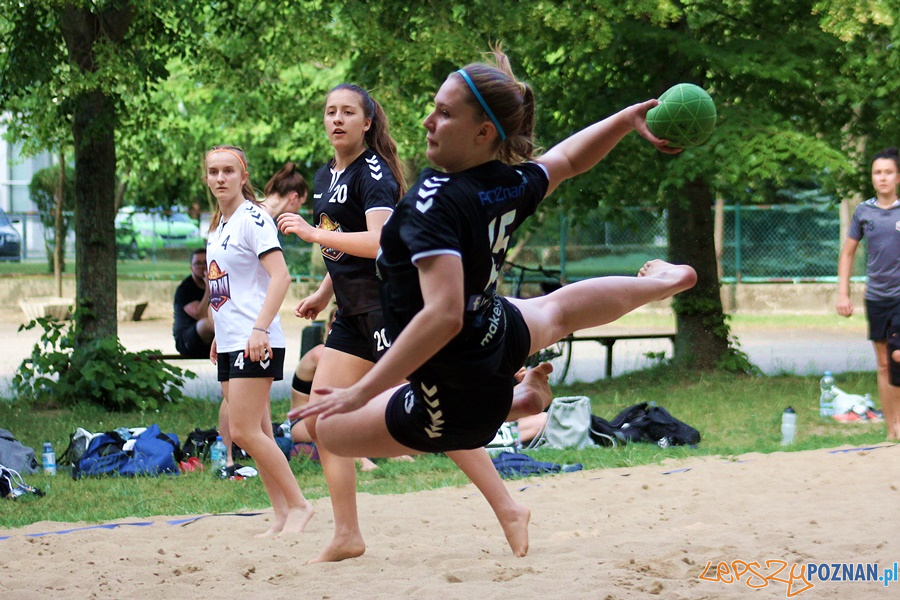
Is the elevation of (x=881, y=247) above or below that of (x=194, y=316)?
above

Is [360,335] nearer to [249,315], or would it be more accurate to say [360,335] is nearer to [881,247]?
[249,315]

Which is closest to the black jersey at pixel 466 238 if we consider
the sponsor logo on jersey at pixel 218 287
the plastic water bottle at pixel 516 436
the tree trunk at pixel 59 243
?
the sponsor logo on jersey at pixel 218 287

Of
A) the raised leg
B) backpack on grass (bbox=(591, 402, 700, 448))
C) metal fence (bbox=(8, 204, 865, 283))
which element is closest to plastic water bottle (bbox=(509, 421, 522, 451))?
backpack on grass (bbox=(591, 402, 700, 448))

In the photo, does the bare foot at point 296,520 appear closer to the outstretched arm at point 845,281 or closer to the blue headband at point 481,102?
the blue headband at point 481,102

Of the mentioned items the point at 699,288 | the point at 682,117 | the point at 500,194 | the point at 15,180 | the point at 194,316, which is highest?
the point at 15,180

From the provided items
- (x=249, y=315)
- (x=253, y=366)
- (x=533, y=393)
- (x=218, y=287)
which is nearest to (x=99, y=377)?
(x=218, y=287)

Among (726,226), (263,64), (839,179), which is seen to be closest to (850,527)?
(839,179)

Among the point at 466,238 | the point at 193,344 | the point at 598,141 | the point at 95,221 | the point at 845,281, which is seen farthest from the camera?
the point at 95,221

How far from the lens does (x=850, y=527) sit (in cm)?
532

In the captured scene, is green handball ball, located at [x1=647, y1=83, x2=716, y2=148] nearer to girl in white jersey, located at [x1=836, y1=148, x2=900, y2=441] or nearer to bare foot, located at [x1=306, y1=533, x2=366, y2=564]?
bare foot, located at [x1=306, y1=533, x2=366, y2=564]

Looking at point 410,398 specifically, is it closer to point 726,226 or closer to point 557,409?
point 557,409

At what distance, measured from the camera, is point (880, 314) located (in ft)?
27.1

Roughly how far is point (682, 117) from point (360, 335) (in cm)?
175

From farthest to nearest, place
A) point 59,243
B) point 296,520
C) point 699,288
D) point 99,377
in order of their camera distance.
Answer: point 59,243 < point 699,288 < point 99,377 < point 296,520
